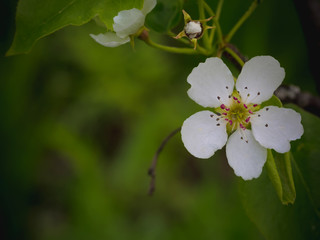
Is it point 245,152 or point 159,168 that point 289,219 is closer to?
point 245,152

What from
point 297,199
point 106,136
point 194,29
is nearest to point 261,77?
point 194,29

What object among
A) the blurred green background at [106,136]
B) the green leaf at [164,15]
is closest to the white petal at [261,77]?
the green leaf at [164,15]

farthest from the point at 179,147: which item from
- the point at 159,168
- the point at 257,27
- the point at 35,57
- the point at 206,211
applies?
the point at 35,57

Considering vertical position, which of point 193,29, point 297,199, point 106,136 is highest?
point 193,29

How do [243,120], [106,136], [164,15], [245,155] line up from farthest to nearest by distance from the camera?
[106,136] < [243,120] < [245,155] < [164,15]

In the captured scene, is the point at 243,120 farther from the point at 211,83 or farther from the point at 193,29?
the point at 193,29
